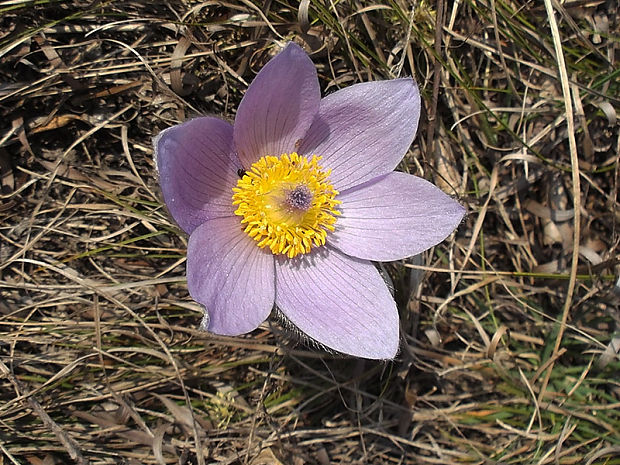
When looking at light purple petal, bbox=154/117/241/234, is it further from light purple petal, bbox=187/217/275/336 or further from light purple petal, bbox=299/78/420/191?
light purple petal, bbox=299/78/420/191

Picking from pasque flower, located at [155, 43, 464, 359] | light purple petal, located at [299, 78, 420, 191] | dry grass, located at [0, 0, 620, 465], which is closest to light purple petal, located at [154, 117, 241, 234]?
pasque flower, located at [155, 43, 464, 359]

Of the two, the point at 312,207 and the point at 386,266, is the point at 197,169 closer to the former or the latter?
the point at 312,207

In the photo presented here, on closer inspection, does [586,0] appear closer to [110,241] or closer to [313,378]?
[313,378]

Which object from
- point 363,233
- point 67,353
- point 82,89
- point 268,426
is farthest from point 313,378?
point 82,89

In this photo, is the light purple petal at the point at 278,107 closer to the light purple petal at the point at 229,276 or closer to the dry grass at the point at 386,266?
the light purple petal at the point at 229,276

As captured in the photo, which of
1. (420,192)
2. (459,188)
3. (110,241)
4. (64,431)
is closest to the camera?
(420,192)

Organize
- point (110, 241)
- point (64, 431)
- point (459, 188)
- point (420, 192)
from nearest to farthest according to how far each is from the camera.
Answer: point (420, 192) → point (64, 431) → point (110, 241) → point (459, 188)

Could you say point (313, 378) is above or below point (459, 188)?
below
